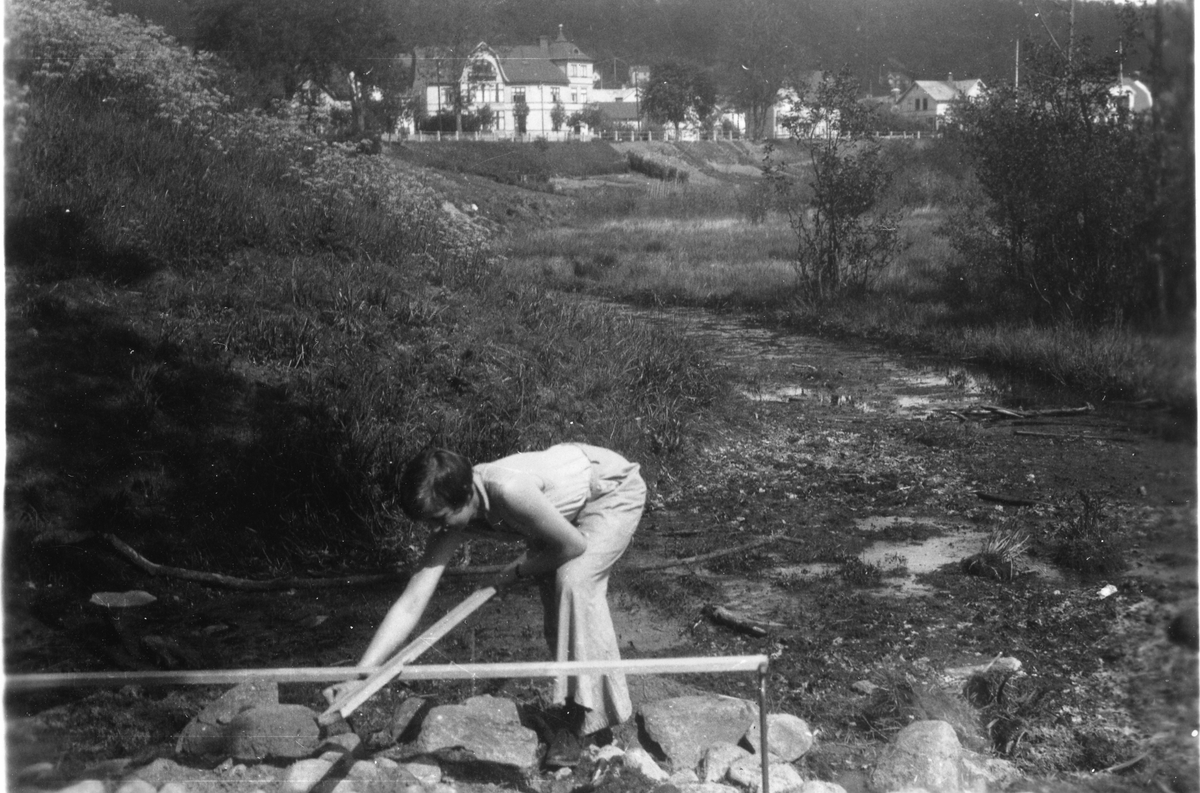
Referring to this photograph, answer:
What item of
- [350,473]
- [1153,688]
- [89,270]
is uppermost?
[89,270]

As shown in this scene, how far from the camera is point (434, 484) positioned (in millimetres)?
3322

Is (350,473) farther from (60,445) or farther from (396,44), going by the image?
(396,44)

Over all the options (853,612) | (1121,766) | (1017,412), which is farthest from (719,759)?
(1017,412)

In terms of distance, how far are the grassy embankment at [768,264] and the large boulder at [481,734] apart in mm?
3229

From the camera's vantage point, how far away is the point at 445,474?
10.9ft

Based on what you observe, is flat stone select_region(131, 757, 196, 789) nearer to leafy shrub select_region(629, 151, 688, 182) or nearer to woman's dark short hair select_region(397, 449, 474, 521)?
woman's dark short hair select_region(397, 449, 474, 521)

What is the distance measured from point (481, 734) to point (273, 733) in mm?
719

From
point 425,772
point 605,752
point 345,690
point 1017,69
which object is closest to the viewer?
point 345,690

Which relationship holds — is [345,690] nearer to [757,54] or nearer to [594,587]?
[594,587]

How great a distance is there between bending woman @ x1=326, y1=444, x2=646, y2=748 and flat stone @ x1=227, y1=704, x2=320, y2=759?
0.31 meters

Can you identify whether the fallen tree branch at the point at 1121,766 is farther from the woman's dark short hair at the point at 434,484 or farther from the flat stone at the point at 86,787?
the flat stone at the point at 86,787

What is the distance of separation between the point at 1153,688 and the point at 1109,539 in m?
0.93

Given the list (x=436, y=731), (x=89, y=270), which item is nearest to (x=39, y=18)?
(x=89, y=270)

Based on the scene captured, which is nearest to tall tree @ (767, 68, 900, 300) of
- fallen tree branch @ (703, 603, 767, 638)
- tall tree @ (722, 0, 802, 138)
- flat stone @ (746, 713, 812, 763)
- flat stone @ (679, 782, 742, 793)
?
tall tree @ (722, 0, 802, 138)
